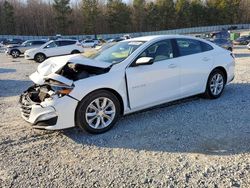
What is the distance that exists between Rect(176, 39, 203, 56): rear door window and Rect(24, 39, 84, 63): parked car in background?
1601 centimetres

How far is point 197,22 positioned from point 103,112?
311 feet

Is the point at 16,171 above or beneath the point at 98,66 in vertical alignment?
beneath

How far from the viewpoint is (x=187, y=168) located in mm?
3701

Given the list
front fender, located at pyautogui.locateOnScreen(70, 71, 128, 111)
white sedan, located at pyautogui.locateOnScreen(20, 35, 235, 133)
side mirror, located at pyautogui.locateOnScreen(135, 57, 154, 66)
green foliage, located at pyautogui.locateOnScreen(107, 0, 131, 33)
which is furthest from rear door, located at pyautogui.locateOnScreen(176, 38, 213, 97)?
green foliage, located at pyautogui.locateOnScreen(107, 0, 131, 33)

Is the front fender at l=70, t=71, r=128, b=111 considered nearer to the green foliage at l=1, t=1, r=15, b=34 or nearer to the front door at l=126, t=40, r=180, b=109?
the front door at l=126, t=40, r=180, b=109

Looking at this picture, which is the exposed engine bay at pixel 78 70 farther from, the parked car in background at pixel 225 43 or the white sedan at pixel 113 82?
the parked car in background at pixel 225 43

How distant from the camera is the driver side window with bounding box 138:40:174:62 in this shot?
18.2 ft

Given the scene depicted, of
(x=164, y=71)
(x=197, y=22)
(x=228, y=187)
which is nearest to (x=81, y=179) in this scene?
(x=228, y=187)

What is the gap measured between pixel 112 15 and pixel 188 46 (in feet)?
258

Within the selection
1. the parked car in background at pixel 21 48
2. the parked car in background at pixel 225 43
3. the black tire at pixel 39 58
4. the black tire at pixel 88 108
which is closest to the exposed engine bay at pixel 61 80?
the black tire at pixel 88 108

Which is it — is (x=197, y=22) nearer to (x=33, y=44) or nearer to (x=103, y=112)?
(x=33, y=44)

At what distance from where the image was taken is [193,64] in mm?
6164

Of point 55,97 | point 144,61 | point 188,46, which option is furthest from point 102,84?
point 188,46

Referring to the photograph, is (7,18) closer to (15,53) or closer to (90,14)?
(90,14)
